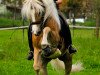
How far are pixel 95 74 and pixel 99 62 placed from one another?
7.87ft

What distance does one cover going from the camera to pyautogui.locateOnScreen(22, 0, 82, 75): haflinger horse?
8812mm

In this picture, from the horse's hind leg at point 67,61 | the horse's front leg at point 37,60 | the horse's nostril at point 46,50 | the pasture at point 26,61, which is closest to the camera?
the horse's nostril at point 46,50

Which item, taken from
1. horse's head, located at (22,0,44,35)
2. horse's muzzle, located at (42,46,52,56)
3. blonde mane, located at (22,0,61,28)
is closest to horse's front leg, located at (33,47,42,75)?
horse's muzzle, located at (42,46,52,56)

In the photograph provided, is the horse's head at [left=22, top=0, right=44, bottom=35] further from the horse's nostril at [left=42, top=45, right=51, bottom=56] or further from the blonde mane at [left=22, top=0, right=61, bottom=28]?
the horse's nostril at [left=42, top=45, right=51, bottom=56]

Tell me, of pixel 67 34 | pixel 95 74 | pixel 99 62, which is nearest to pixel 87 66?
pixel 99 62

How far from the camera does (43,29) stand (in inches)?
350

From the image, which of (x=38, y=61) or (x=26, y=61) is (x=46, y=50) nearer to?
(x=38, y=61)

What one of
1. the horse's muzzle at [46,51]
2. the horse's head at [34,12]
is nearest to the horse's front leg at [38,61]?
the horse's muzzle at [46,51]

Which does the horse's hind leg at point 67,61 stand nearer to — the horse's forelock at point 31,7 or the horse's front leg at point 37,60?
the horse's front leg at point 37,60

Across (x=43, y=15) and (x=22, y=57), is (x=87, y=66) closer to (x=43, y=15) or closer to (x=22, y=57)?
(x=22, y=57)

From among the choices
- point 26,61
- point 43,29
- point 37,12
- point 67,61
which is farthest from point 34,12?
point 26,61

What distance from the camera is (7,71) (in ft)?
43.3

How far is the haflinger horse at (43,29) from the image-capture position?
8812mm

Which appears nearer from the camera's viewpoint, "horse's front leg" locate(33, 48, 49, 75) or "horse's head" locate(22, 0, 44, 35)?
"horse's head" locate(22, 0, 44, 35)
